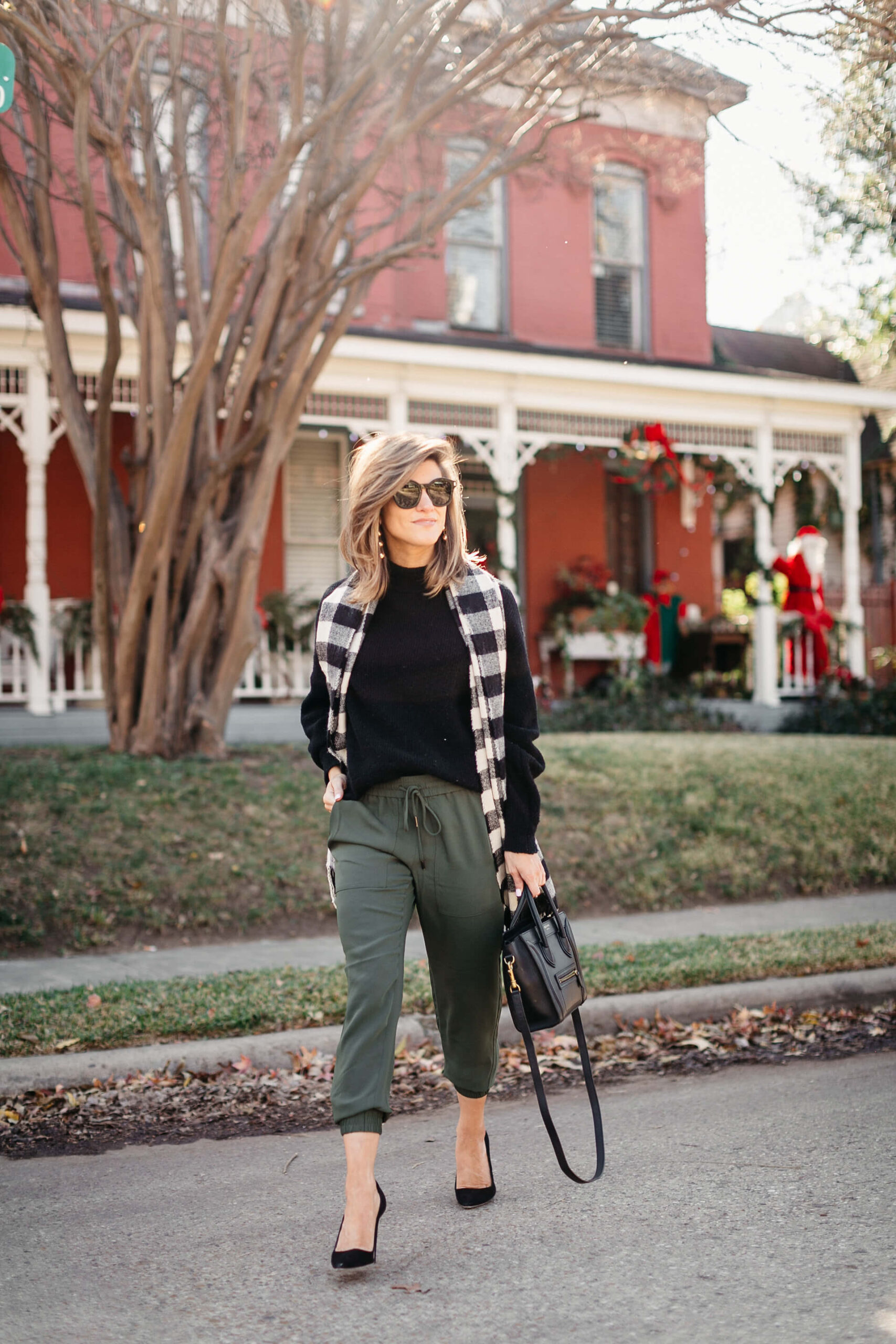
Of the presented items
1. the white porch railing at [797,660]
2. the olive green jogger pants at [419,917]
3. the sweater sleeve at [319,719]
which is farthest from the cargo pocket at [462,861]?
the white porch railing at [797,660]

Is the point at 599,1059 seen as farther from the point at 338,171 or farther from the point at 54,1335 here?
the point at 338,171

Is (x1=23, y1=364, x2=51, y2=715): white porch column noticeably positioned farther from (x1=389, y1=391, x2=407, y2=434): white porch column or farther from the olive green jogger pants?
the olive green jogger pants

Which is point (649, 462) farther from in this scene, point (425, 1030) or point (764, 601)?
point (425, 1030)

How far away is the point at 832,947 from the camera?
22.4 ft

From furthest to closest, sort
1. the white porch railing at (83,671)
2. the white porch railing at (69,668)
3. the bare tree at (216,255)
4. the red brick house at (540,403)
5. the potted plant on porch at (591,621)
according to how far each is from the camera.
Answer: the potted plant on porch at (591,621) → the red brick house at (540,403) → the white porch railing at (83,671) → the white porch railing at (69,668) → the bare tree at (216,255)

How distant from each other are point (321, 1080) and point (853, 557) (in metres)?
12.7

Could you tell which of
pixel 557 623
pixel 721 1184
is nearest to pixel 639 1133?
pixel 721 1184

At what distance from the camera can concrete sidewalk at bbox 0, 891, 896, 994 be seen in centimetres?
656

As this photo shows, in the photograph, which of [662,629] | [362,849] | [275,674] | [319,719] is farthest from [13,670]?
[362,849]

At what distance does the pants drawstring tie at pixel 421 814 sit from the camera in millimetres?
3395

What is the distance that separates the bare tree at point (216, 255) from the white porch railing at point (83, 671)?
317 cm

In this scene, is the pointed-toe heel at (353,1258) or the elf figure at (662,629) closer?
the pointed-toe heel at (353,1258)

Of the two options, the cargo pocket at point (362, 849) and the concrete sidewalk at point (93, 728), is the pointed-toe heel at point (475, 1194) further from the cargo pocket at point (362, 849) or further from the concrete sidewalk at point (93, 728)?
the concrete sidewalk at point (93, 728)

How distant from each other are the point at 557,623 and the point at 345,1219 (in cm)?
1247
